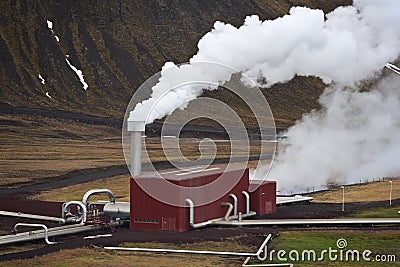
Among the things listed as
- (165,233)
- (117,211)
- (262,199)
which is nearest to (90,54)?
(262,199)

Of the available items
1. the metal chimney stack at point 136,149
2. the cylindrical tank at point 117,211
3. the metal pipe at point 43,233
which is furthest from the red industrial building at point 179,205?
the metal pipe at point 43,233

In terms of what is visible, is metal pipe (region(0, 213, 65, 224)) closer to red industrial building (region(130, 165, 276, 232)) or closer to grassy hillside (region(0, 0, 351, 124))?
red industrial building (region(130, 165, 276, 232))

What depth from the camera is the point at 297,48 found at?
206ft

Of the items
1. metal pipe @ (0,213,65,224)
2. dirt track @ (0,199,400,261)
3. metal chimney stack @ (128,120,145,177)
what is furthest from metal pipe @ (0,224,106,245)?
metal chimney stack @ (128,120,145,177)

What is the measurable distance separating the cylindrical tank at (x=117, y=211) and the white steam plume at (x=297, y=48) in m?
6.30

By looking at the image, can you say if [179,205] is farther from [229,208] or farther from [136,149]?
[136,149]

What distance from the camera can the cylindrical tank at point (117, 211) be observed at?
4944 cm

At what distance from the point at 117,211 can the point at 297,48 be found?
67.6ft

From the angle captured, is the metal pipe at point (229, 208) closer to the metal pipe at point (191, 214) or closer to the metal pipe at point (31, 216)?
the metal pipe at point (191, 214)

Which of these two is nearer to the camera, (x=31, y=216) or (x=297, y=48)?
(x=31, y=216)

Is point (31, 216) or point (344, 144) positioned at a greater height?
point (344, 144)

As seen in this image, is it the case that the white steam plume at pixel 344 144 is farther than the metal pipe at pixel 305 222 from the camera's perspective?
Yes

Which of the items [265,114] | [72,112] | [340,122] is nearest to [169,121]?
[72,112]

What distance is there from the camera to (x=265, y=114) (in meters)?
186
